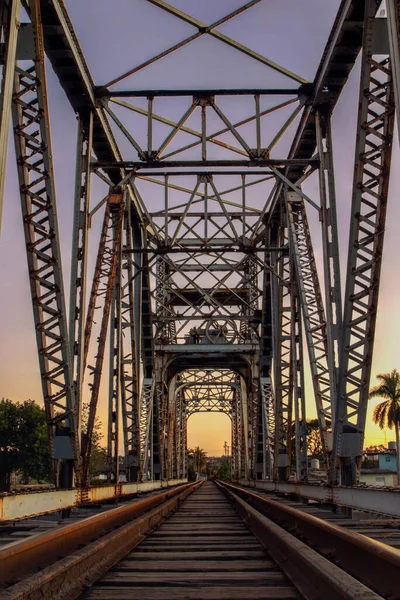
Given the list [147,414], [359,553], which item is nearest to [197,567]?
[359,553]

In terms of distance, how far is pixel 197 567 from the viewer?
14.2 ft

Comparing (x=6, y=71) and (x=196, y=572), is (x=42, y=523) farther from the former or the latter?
(x=6, y=71)

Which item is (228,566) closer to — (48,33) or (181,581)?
(181,581)

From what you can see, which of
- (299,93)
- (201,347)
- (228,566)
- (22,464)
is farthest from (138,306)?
(22,464)

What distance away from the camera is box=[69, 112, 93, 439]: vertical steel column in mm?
11305

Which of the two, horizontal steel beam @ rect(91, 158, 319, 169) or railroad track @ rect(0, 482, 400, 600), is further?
horizontal steel beam @ rect(91, 158, 319, 169)

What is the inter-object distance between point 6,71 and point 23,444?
53712mm

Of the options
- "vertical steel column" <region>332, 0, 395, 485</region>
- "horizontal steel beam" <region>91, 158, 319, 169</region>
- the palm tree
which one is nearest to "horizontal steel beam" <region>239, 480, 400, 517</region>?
"vertical steel column" <region>332, 0, 395, 485</region>

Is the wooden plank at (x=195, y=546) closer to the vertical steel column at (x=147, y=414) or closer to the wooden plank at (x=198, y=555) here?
the wooden plank at (x=198, y=555)

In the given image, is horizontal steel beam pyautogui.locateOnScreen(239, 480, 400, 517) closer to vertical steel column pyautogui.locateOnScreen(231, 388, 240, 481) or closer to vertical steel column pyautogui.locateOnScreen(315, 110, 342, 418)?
vertical steel column pyautogui.locateOnScreen(315, 110, 342, 418)

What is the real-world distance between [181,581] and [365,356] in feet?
21.8

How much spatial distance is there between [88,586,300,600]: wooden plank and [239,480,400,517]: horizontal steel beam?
314 cm

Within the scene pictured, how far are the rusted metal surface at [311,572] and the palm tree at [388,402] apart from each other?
41232mm

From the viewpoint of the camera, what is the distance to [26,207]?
29.6 feet
